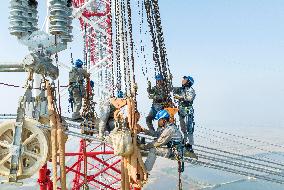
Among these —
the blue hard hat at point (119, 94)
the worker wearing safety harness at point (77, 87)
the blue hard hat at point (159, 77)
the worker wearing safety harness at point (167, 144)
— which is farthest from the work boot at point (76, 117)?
the worker wearing safety harness at point (167, 144)

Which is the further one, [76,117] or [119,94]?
[76,117]

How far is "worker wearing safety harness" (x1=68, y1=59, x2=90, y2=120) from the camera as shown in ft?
37.6

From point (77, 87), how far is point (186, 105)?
3617mm

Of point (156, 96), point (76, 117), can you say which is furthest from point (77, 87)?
point (156, 96)

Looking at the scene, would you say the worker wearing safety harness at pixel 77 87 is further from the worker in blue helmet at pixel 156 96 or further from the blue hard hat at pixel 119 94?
the worker in blue helmet at pixel 156 96

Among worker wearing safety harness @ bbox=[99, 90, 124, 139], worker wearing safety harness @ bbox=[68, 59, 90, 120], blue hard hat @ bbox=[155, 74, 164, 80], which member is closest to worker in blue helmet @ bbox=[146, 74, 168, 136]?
blue hard hat @ bbox=[155, 74, 164, 80]

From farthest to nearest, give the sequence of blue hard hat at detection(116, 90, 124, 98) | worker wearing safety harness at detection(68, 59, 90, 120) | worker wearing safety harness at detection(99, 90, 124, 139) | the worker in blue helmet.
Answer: worker wearing safety harness at detection(68, 59, 90, 120) → the worker in blue helmet → blue hard hat at detection(116, 90, 124, 98) → worker wearing safety harness at detection(99, 90, 124, 139)

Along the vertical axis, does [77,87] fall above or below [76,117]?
above

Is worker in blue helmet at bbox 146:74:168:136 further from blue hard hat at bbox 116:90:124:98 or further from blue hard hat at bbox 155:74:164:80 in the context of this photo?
blue hard hat at bbox 116:90:124:98

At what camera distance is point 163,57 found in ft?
36.4

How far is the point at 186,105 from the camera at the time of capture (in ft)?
36.2

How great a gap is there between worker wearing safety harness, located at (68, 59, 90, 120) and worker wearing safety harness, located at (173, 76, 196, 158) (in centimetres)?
306

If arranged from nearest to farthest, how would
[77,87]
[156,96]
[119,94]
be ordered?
1. [119,94]
2. [156,96]
3. [77,87]

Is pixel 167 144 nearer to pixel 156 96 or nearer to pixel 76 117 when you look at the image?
pixel 156 96
